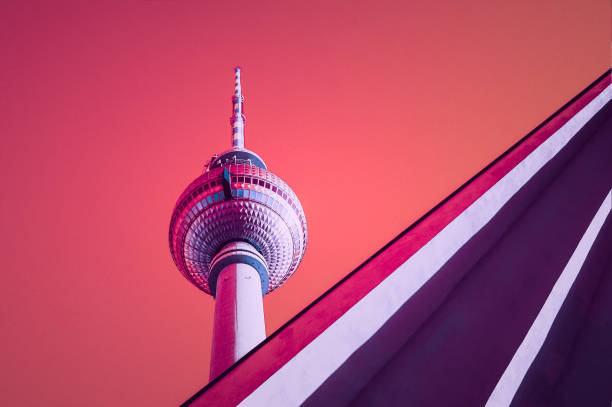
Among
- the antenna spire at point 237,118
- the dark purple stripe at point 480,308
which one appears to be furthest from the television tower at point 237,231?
the dark purple stripe at point 480,308

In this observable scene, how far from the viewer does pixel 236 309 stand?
55.7 ft

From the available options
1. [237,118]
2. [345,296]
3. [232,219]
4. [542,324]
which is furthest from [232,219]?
[542,324]

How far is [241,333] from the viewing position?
1577 cm

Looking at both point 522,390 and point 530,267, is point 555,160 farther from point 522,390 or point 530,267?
point 522,390

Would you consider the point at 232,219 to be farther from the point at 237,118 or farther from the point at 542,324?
the point at 542,324

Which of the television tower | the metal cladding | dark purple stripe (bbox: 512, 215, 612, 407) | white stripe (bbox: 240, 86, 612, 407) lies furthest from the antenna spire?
dark purple stripe (bbox: 512, 215, 612, 407)

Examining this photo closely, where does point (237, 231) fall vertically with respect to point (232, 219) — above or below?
below

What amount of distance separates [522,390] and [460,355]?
313 millimetres

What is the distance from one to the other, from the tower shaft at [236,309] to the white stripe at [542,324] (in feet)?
43.2

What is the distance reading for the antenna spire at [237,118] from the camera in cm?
3232

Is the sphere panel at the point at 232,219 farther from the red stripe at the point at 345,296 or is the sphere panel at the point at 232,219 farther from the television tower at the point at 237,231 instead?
the red stripe at the point at 345,296

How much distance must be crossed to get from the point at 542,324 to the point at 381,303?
918 millimetres

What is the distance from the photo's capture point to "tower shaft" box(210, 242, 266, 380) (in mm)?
15188

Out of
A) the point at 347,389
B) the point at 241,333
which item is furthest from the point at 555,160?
the point at 241,333
